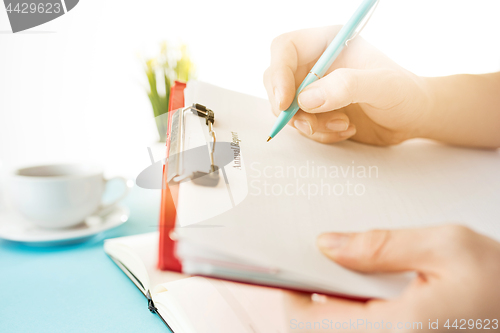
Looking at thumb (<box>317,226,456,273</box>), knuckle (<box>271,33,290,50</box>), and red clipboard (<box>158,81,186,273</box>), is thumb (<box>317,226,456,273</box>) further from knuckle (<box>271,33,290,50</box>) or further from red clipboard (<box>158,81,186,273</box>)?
knuckle (<box>271,33,290,50</box>)

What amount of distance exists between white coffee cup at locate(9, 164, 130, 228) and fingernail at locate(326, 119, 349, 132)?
0.27m

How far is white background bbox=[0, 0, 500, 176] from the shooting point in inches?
37.9

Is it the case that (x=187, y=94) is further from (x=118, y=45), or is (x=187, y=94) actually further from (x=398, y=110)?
(x=118, y=45)

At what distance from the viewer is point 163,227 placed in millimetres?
175

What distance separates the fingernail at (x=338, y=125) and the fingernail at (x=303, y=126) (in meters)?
0.02

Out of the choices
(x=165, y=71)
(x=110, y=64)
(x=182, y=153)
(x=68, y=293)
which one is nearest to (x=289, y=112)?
(x=182, y=153)

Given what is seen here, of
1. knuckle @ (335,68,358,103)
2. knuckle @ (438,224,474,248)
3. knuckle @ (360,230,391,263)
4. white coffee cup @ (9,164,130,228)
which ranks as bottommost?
white coffee cup @ (9,164,130,228)

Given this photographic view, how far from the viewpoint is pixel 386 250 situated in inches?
6.6

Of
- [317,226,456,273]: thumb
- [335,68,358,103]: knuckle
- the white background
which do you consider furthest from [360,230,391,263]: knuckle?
the white background

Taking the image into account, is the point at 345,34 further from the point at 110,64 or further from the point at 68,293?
the point at 110,64

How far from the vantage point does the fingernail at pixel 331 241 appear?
0.55ft

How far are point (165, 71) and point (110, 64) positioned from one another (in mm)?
322

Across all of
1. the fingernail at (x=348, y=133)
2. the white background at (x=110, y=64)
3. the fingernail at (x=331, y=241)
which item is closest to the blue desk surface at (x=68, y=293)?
the fingernail at (x=331, y=241)

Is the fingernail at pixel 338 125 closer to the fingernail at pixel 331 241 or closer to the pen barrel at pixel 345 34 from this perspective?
the pen barrel at pixel 345 34
